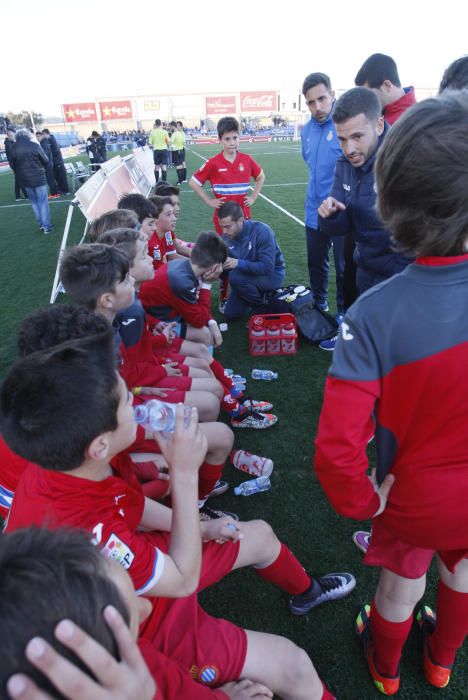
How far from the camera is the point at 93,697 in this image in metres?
0.59

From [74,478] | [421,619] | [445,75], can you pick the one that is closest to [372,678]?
[421,619]

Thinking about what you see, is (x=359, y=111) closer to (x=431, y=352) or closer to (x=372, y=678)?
(x=431, y=352)

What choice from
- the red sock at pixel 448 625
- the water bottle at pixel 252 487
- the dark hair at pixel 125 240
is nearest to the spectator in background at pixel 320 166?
the dark hair at pixel 125 240

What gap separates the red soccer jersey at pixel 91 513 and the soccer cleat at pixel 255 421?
72.6 inches

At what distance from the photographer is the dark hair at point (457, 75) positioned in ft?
7.82

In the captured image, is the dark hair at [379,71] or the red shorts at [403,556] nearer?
the red shorts at [403,556]

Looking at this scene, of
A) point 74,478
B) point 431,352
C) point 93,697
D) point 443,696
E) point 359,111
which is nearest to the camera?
point 93,697

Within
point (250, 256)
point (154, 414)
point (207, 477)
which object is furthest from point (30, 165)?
point (207, 477)

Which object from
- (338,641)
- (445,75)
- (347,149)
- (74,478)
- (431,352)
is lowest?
(338,641)

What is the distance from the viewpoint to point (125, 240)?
3.04 metres

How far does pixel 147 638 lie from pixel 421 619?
3.95 feet

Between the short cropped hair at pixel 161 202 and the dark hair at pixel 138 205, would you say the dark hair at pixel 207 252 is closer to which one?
the dark hair at pixel 138 205

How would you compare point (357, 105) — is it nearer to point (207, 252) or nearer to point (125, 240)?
→ point (207, 252)

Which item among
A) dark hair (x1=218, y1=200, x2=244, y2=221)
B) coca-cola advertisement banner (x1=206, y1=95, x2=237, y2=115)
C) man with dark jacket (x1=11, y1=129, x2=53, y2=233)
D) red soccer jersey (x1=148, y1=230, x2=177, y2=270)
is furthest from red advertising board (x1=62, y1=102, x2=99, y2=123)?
dark hair (x1=218, y1=200, x2=244, y2=221)
